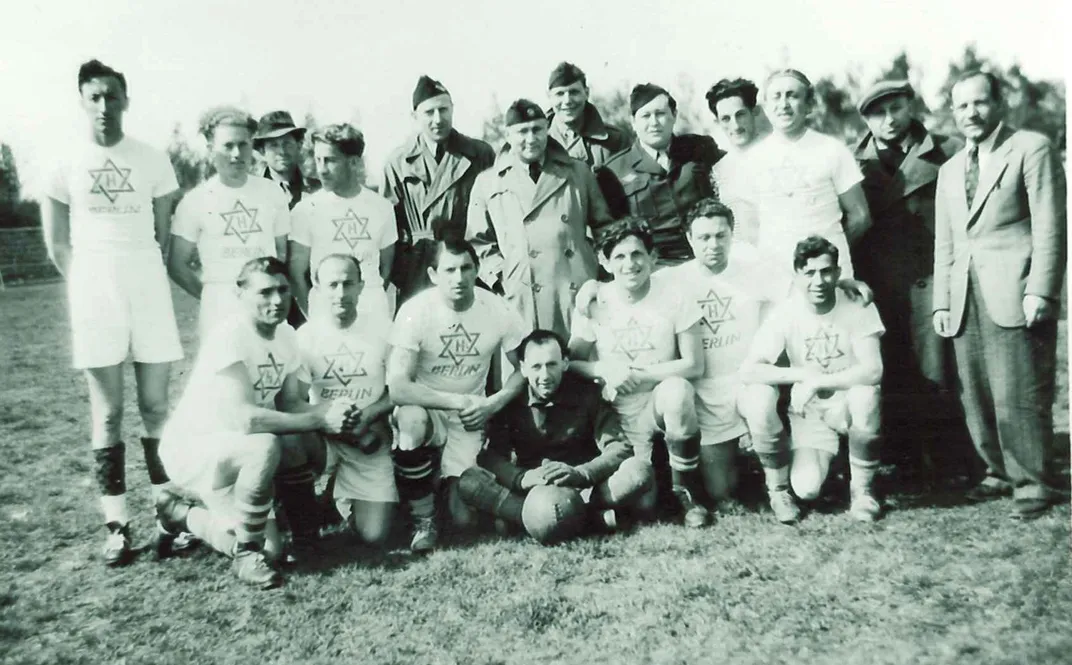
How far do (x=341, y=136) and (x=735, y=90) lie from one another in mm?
2042

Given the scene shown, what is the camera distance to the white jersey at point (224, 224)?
14.1 feet

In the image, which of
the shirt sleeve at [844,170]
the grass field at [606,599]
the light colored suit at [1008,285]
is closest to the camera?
the grass field at [606,599]

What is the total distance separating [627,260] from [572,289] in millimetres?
471

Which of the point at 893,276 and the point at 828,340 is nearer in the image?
the point at 828,340

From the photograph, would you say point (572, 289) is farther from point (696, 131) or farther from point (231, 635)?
point (231, 635)

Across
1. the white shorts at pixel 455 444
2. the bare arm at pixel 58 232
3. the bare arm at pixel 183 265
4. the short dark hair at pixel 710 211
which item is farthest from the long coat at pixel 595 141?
the bare arm at pixel 58 232

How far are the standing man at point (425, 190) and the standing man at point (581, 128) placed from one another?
1.81 feet

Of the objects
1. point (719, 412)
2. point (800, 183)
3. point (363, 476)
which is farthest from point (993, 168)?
point (363, 476)

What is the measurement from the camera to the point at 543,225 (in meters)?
4.60

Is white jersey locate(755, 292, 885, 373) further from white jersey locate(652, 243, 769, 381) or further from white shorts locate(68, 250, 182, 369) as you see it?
white shorts locate(68, 250, 182, 369)

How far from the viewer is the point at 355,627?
332cm

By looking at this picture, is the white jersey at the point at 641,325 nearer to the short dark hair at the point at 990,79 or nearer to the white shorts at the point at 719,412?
the white shorts at the point at 719,412

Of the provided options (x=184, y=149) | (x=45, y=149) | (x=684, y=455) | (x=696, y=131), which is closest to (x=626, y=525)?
(x=684, y=455)

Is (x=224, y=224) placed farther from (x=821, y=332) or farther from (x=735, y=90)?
(x=821, y=332)
